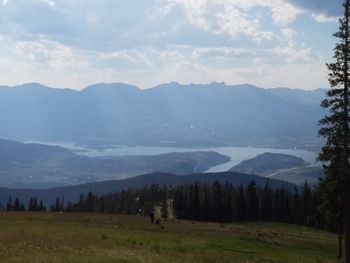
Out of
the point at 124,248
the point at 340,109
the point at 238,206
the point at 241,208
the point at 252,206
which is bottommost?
the point at 241,208

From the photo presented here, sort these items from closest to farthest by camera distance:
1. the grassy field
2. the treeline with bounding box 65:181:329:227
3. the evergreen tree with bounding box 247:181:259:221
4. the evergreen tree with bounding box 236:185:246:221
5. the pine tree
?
1. the grassy field
2. the pine tree
3. the treeline with bounding box 65:181:329:227
4. the evergreen tree with bounding box 236:185:246:221
5. the evergreen tree with bounding box 247:181:259:221

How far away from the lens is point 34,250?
91.9 feet

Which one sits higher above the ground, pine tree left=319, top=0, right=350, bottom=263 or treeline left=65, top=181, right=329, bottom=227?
pine tree left=319, top=0, right=350, bottom=263

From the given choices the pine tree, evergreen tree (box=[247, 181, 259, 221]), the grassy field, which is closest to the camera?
the grassy field

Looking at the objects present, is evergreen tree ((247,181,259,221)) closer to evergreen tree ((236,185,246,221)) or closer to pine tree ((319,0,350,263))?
evergreen tree ((236,185,246,221))

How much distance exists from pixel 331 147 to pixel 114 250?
18.3 m

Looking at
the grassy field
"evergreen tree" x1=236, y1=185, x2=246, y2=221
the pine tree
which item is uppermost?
the pine tree

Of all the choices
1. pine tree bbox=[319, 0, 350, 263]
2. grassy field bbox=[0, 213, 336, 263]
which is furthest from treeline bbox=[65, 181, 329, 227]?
pine tree bbox=[319, 0, 350, 263]

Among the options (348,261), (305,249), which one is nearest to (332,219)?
(305,249)

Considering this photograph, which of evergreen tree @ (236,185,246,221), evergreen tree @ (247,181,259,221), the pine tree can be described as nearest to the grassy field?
the pine tree

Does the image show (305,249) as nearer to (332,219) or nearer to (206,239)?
(332,219)

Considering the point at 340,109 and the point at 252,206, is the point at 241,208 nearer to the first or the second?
the point at 252,206

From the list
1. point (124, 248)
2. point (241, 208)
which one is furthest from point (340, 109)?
point (241, 208)

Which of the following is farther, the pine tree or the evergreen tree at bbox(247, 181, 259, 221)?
the evergreen tree at bbox(247, 181, 259, 221)
